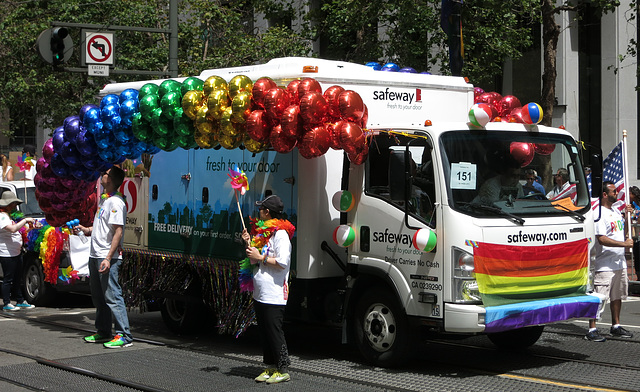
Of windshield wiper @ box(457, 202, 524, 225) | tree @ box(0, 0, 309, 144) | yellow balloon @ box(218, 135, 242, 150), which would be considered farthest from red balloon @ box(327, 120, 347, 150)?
tree @ box(0, 0, 309, 144)

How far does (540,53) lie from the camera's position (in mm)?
22203

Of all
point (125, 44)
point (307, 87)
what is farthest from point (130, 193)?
point (125, 44)

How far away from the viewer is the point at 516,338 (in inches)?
387

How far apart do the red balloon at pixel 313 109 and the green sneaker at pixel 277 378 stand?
240 centimetres

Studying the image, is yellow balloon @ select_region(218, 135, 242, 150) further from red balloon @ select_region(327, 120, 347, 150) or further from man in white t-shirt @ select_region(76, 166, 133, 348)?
man in white t-shirt @ select_region(76, 166, 133, 348)

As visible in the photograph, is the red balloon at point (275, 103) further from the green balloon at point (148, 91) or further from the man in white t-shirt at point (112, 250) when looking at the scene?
the man in white t-shirt at point (112, 250)

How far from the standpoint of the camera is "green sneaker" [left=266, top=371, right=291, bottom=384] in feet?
26.4

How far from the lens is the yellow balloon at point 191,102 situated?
938 centimetres

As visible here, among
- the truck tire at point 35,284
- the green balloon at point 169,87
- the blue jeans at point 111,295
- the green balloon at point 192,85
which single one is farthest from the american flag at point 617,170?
the truck tire at point 35,284

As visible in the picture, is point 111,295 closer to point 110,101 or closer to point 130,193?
point 130,193

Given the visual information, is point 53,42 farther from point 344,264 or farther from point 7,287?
point 344,264

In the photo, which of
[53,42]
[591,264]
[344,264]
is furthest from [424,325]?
[53,42]

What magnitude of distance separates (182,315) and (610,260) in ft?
17.4

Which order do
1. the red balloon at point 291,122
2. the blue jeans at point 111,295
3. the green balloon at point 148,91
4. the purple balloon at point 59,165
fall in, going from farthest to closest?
the purple balloon at point 59,165 < the blue jeans at point 111,295 < the green balloon at point 148,91 < the red balloon at point 291,122
